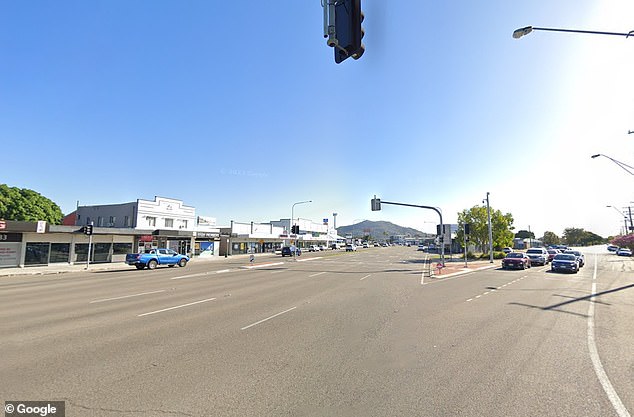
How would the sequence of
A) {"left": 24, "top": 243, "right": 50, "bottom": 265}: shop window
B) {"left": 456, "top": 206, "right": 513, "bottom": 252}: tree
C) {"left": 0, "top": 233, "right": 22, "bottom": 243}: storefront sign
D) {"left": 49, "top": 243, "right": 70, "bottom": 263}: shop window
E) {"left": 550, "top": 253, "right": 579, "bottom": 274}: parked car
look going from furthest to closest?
{"left": 456, "top": 206, "right": 513, "bottom": 252}: tree
{"left": 49, "top": 243, "right": 70, "bottom": 263}: shop window
{"left": 24, "top": 243, "right": 50, "bottom": 265}: shop window
{"left": 0, "top": 233, "right": 22, "bottom": 243}: storefront sign
{"left": 550, "top": 253, "right": 579, "bottom": 274}: parked car

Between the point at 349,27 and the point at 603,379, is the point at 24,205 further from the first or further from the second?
the point at 603,379

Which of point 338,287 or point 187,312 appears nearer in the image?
point 187,312

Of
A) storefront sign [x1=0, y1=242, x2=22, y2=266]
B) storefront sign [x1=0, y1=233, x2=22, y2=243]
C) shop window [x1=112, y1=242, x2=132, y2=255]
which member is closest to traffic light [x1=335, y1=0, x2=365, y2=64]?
storefront sign [x1=0, y1=233, x2=22, y2=243]

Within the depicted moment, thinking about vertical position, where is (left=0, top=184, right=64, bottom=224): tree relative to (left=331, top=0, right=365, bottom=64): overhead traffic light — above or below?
above

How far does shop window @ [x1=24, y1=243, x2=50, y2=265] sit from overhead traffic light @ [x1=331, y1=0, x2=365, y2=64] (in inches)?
1496

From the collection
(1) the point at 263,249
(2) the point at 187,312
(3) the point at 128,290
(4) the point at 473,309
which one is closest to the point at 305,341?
(2) the point at 187,312

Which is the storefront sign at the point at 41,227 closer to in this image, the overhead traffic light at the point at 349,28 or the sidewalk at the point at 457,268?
the sidewalk at the point at 457,268

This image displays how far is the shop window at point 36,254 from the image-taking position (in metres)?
29.7

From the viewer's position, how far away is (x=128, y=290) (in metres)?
15.8

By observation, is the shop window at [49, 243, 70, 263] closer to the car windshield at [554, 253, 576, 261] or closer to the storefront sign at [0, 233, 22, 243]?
the storefront sign at [0, 233, 22, 243]

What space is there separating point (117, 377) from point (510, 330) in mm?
8858

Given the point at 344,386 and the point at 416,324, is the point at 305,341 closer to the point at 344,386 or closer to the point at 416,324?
the point at 344,386

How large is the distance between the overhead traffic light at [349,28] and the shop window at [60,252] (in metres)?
39.0

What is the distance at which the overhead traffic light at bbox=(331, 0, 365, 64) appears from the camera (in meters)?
3.52
